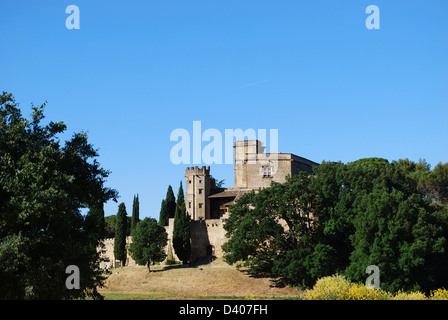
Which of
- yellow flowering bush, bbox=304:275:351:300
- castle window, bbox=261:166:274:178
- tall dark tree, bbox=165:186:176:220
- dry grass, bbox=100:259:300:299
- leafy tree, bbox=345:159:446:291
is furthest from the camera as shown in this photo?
tall dark tree, bbox=165:186:176:220

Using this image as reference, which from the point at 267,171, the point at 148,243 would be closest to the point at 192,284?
the point at 148,243

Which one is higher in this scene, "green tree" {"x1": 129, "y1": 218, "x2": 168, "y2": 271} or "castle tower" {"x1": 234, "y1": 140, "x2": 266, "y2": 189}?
"castle tower" {"x1": 234, "y1": 140, "x2": 266, "y2": 189}

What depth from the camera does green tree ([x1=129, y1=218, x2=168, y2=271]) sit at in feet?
189

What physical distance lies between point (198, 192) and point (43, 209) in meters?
46.4

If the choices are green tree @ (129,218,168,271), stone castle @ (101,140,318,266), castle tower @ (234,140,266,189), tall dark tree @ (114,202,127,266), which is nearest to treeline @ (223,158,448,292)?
green tree @ (129,218,168,271)

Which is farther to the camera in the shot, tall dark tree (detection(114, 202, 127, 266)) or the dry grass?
tall dark tree (detection(114, 202, 127, 266))

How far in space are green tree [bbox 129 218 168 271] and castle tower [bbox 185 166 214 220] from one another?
9.71 meters

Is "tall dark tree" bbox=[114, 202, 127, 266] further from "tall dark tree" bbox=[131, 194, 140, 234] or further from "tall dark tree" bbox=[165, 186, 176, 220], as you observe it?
"tall dark tree" bbox=[165, 186, 176, 220]

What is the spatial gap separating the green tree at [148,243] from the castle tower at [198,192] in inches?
382

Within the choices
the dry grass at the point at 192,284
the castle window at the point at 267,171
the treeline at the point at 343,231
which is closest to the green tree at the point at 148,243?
the dry grass at the point at 192,284

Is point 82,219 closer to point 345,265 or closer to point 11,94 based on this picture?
point 11,94

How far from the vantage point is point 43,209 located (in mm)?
24391

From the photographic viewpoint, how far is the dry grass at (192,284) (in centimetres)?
4778
